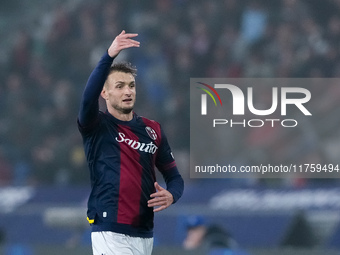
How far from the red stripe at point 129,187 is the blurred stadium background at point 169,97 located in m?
4.93

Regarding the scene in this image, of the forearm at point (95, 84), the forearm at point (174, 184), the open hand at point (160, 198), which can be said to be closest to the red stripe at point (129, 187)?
the open hand at point (160, 198)

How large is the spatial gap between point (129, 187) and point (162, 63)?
263 inches

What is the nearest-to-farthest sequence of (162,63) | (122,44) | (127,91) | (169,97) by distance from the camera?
1. (122,44)
2. (127,91)
3. (169,97)
4. (162,63)

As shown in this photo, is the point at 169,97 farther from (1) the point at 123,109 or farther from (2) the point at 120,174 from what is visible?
(2) the point at 120,174

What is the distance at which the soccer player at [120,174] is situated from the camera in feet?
15.7

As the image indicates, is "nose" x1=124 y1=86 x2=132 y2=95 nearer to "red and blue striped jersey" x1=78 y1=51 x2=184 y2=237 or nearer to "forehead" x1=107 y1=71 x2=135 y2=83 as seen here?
"forehead" x1=107 y1=71 x2=135 y2=83

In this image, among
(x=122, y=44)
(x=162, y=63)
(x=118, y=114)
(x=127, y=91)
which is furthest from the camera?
(x=162, y=63)

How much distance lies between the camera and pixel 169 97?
36.0 feet

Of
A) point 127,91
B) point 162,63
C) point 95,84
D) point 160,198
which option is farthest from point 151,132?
point 162,63

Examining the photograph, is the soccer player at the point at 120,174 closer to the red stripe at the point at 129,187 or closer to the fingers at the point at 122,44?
the red stripe at the point at 129,187

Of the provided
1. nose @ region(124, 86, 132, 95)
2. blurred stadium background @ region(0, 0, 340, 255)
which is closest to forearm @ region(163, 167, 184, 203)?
nose @ region(124, 86, 132, 95)

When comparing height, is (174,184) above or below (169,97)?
below

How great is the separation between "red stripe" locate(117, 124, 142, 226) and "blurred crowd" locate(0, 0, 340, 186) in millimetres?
5582

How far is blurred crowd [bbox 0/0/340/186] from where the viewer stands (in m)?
10.6
